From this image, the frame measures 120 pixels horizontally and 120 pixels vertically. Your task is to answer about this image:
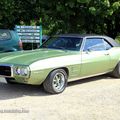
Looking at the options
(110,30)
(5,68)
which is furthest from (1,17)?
(5,68)

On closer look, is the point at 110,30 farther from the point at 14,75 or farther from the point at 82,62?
the point at 14,75

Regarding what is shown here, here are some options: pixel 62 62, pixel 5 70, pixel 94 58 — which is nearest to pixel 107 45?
pixel 94 58

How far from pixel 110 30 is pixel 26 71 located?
11899mm

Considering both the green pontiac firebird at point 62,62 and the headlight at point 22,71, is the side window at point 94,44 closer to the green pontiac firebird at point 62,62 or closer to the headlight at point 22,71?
the green pontiac firebird at point 62,62

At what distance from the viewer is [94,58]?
896 centimetres

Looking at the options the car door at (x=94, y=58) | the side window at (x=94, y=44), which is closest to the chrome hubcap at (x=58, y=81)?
→ the car door at (x=94, y=58)

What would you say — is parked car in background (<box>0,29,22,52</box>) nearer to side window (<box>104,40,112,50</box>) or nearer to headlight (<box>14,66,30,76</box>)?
side window (<box>104,40,112,50</box>)

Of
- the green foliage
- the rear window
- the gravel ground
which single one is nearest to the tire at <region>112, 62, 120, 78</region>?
the gravel ground

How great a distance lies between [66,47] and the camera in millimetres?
9055

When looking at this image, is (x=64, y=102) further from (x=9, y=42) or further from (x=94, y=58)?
(x=9, y=42)

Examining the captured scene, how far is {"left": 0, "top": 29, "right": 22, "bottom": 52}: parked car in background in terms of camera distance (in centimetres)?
1127

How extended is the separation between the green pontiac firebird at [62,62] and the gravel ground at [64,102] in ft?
1.10

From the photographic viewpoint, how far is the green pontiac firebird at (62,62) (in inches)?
293

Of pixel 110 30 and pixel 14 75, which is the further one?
pixel 110 30
